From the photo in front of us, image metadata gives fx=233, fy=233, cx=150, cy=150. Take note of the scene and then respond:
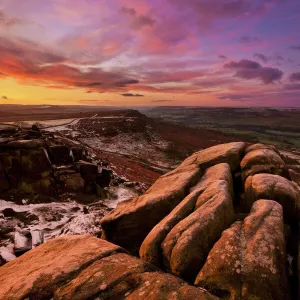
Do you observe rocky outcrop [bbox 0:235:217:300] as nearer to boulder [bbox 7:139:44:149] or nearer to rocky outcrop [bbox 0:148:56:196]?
rocky outcrop [bbox 0:148:56:196]

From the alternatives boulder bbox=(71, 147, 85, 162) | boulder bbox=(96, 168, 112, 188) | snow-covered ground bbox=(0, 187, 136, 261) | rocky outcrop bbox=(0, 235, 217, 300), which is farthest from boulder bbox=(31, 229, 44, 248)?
boulder bbox=(71, 147, 85, 162)

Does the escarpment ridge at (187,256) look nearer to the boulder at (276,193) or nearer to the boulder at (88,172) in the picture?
the boulder at (276,193)

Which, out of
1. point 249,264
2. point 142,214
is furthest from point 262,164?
point 249,264

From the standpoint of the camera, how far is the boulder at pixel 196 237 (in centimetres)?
995

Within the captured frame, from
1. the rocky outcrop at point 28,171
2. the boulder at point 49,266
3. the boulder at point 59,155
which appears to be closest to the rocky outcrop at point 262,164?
the boulder at point 49,266

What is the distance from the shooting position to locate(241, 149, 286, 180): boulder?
53.8 ft

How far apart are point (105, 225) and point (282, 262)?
10.9m

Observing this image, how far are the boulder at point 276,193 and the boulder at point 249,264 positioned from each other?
275cm

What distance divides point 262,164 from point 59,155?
87.5ft

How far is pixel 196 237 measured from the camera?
33.8ft

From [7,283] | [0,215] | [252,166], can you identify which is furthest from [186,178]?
[0,215]

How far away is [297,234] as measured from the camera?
11727 mm

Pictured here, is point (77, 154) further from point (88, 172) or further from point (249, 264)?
point (249, 264)

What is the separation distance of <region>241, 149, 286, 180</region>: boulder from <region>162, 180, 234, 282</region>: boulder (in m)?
5.41
